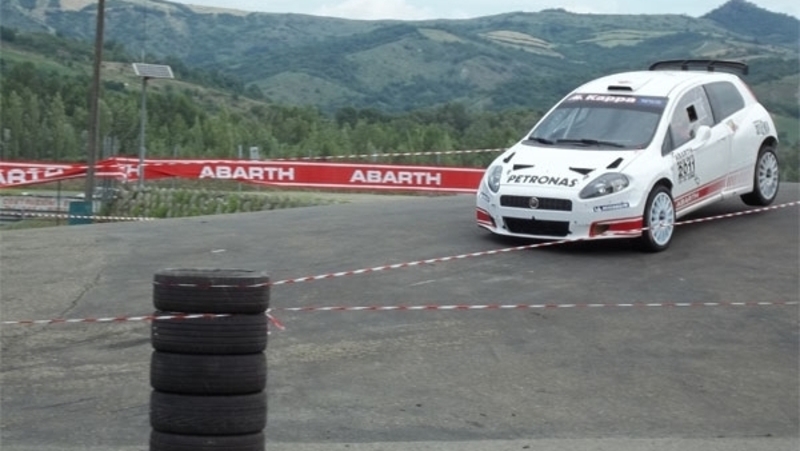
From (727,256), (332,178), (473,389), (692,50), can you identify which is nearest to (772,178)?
(727,256)

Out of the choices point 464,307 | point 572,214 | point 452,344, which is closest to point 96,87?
point 572,214

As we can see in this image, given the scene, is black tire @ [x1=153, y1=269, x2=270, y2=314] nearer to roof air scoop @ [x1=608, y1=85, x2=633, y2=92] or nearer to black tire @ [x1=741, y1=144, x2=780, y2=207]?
roof air scoop @ [x1=608, y1=85, x2=633, y2=92]

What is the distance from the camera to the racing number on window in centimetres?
1385

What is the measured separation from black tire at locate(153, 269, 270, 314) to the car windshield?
7.80m

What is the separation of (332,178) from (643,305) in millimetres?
27172

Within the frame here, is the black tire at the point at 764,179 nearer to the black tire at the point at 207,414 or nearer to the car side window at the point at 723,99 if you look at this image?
the car side window at the point at 723,99

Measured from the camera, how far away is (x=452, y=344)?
33.3ft

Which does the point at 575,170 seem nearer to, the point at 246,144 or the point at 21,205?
the point at 21,205

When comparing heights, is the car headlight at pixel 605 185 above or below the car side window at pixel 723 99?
below

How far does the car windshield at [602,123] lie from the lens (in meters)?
13.8

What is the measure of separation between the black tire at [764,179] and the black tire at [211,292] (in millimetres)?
10207

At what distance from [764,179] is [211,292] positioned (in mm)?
10738

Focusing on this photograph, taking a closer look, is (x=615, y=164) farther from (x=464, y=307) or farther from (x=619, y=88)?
(x=464, y=307)

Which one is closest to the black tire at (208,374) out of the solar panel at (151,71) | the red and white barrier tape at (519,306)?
the red and white barrier tape at (519,306)
